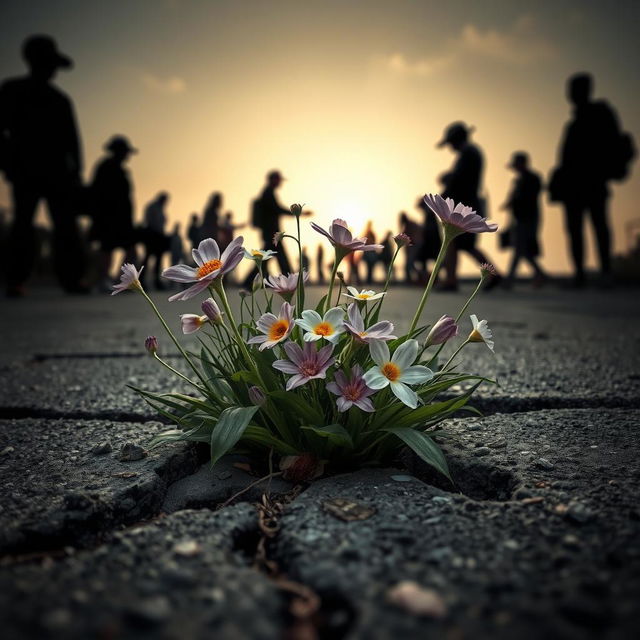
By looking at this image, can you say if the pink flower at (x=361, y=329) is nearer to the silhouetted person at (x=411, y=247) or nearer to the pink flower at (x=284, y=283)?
the pink flower at (x=284, y=283)

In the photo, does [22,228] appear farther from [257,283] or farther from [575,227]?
[575,227]

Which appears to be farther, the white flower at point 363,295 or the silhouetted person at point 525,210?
the silhouetted person at point 525,210

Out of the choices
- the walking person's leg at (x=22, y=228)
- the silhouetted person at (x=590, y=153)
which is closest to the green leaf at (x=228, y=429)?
the walking person's leg at (x=22, y=228)

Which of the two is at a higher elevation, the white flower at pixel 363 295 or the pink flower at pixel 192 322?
the white flower at pixel 363 295

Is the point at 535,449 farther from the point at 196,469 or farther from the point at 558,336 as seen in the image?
the point at 558,336

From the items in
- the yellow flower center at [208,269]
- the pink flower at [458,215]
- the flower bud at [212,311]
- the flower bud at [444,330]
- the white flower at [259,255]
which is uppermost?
the pink flower at [458,215]

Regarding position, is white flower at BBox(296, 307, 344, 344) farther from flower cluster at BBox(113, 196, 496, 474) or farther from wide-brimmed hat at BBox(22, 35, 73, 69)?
wide-brimmed hat at BBox(22, 35, 73, 69)

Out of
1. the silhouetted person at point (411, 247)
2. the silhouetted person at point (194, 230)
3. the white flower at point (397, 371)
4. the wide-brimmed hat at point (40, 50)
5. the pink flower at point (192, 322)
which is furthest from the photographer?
the silhouetted person at point (194, 230)
